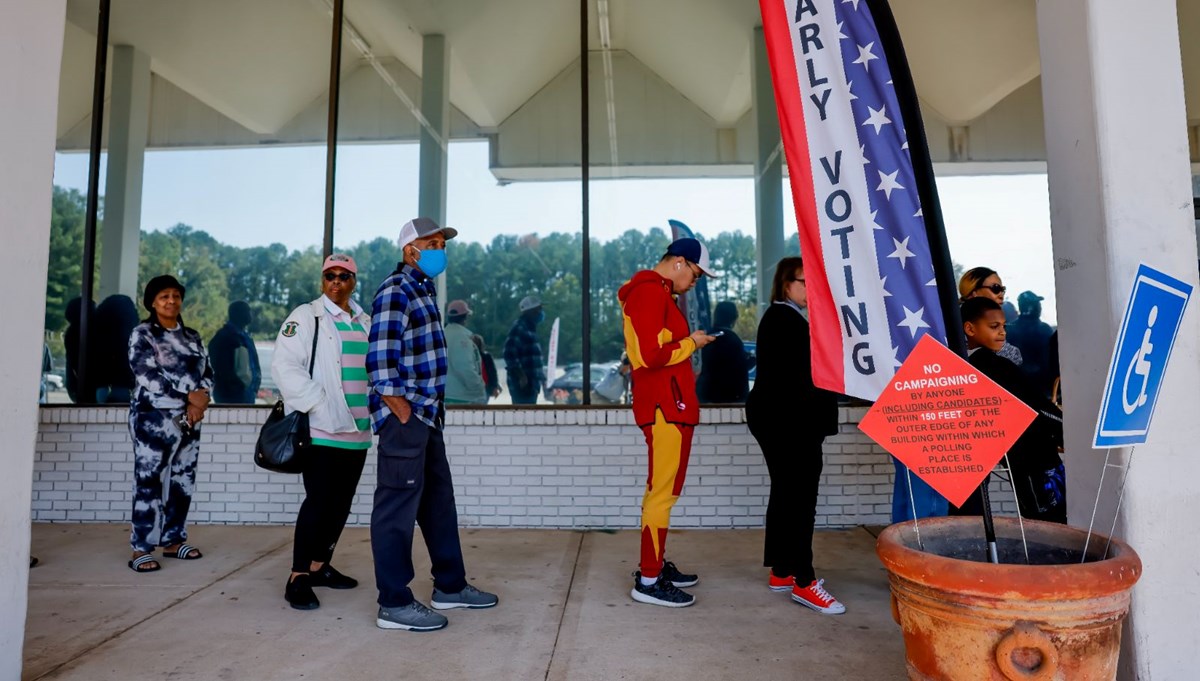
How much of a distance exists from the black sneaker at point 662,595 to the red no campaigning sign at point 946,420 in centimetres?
174

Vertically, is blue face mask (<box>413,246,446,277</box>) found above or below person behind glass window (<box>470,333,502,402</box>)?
above

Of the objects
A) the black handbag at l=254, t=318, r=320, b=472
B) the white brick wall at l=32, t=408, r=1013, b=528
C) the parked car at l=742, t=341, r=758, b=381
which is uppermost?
the parked car at l=742, t=341, r=758, b=381

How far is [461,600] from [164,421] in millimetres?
2068

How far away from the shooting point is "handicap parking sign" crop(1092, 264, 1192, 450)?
6.58 feet

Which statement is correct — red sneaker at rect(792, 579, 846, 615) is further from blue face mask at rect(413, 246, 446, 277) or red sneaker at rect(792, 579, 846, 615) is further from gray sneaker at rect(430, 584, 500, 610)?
blue face mask at rect(413, 246, 446, 277)

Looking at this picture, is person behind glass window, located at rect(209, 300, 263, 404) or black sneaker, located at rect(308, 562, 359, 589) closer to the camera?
black sneaker, located at rect(308, 562, 359, 589)

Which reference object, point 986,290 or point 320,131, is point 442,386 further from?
point 320,131

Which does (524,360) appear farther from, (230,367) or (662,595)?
(662,595)

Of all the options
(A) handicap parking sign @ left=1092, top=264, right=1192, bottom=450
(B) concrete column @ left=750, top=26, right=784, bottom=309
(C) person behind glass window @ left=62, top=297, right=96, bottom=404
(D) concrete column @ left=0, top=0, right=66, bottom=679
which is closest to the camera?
(A) handicap parking sign @ left=1092, top=264, right=1192, bottom=450

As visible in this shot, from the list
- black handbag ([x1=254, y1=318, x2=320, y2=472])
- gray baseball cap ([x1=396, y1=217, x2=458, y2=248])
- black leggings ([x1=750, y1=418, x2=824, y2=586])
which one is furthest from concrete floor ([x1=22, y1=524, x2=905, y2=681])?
gray baseball cap ([x1=396, y1=217, x2=458, y2=248])

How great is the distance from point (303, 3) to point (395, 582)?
4.92 metres

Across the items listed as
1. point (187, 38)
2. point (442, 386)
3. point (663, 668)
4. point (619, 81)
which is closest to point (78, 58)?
point (187, 38)

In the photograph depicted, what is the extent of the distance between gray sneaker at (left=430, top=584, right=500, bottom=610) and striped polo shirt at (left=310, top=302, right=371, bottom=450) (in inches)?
31.7

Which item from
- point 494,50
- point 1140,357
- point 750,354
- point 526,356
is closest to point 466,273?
point 526,356
